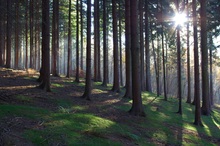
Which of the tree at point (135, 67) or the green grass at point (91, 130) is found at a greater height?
the tree at point (135, 67)

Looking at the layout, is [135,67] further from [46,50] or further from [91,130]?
[91,130]

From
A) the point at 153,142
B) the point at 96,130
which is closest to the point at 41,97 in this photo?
the point at 96,130

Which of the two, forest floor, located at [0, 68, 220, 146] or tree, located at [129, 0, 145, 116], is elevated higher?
tree, located at [129, 0, 145, 116]

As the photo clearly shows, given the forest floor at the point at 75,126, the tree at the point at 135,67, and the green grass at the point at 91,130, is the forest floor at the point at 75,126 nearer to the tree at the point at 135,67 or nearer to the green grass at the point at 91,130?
the green grass at the point at 91,130

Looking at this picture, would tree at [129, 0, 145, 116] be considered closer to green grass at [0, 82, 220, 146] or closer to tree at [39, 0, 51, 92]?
green grass at [0, 82, 220, 146]

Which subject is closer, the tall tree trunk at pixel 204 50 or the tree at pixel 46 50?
the tree at pixel 46 50

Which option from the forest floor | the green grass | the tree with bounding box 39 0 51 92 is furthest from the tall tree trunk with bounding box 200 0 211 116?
the tree with bounding box 39 0 51 92

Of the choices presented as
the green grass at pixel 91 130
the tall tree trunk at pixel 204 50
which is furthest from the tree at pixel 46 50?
the tall tree trunk at pixel 204 50

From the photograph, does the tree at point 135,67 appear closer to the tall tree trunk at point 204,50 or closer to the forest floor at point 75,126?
the forest floor at point 75,126

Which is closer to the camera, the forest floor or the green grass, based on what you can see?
the forest floor

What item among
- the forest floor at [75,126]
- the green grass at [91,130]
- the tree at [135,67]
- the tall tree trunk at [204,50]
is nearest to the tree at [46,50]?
the forest floor at [75,126]

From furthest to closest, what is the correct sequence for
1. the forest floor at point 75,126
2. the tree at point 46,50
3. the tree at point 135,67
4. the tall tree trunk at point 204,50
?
the tall tree trunk at point 204,50
the tree at point 46,50
the tree at point 135,67
the forest floor at point 75,126

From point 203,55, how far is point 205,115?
4994 mm

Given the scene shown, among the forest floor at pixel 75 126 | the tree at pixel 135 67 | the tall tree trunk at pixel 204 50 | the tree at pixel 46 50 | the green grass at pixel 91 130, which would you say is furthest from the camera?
the tall tree trunk at pixel 204 50
